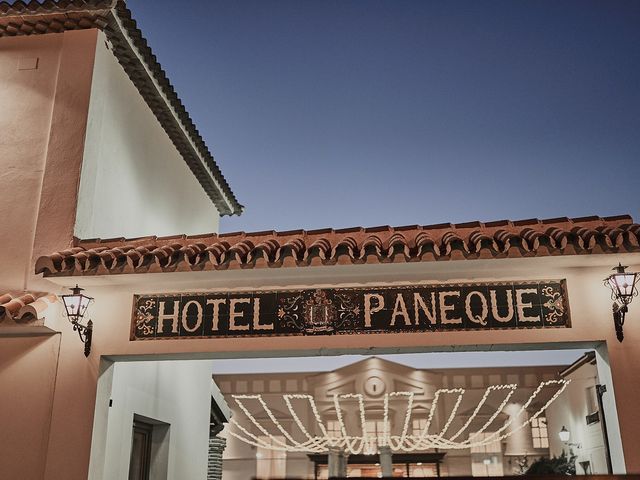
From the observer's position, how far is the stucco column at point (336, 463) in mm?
21562

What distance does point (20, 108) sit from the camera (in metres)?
9.30

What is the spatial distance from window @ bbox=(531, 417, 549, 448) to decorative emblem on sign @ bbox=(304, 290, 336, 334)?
18633mm

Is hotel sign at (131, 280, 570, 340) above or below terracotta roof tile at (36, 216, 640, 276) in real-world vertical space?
below

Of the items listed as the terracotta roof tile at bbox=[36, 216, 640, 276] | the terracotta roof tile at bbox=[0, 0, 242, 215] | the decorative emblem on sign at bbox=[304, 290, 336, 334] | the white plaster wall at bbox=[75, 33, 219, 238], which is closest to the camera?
the terracotta roof tile at bbox=[36, 216, 640, 276]

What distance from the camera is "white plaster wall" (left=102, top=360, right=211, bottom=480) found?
874 centimetres

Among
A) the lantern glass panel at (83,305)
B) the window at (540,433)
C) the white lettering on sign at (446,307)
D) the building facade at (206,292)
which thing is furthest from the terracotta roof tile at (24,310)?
the window at (540,433)

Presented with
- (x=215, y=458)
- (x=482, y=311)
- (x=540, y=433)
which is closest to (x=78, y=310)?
(x=482, y=311)

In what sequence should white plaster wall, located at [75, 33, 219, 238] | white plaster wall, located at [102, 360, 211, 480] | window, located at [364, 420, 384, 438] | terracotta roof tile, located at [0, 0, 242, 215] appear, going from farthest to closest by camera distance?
window, located at [364, 420, 384, 438] < terracotta roof tile, located at [0, 0, 242, 215] < white plaster wall, located at [75, 33, 219, 238] < white plaster wall, located at [102, 360, 211, 480]

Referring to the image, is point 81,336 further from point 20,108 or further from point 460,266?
point 460,266

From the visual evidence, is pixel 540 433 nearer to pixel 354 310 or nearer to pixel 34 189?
pixel 354 310

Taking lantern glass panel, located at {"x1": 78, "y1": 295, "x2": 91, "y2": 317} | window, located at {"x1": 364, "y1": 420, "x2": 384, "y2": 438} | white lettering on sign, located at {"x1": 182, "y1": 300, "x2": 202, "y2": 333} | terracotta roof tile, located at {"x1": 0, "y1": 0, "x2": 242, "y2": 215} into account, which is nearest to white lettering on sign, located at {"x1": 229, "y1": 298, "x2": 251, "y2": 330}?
white lettering on sign, located at {"x1": 182, "y1": 300, "x2": 202, "y2": 333}

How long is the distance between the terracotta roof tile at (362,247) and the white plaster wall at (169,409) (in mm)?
1926

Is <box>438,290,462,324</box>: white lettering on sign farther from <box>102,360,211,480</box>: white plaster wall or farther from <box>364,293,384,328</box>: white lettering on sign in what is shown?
<box>102,360,211,480</box>: white plaster wall

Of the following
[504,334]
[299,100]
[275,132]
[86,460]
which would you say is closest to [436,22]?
[299,100]
